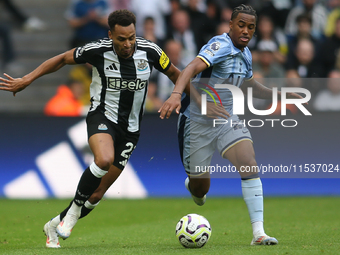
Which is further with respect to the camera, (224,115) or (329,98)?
(329,98)

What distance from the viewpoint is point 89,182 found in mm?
5117

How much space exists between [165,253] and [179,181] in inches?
187

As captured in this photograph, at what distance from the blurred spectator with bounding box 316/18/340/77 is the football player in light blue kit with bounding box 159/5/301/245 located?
16.1 feet

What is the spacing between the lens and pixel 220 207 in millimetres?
8625

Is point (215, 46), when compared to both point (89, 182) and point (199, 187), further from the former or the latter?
point (89, 182)

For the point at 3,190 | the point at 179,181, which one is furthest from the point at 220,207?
the point at 3,190

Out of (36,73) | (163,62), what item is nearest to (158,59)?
(163,62)

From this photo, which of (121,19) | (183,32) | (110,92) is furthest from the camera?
(183,32)

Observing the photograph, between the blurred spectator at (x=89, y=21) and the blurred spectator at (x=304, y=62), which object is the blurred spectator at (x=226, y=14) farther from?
the blurred spectator at (x=89, y=21)

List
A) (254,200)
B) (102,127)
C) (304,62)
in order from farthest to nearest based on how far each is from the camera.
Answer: (304,62)
(102,127)
(254,200)

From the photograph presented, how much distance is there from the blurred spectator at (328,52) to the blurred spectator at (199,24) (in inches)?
89.0

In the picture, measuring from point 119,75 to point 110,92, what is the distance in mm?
200

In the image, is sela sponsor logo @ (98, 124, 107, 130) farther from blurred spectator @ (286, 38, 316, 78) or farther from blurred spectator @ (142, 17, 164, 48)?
blurred spectator @ (286, 38, 316, 78)

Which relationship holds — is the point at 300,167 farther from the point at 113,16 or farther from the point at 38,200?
the point at 113,16
